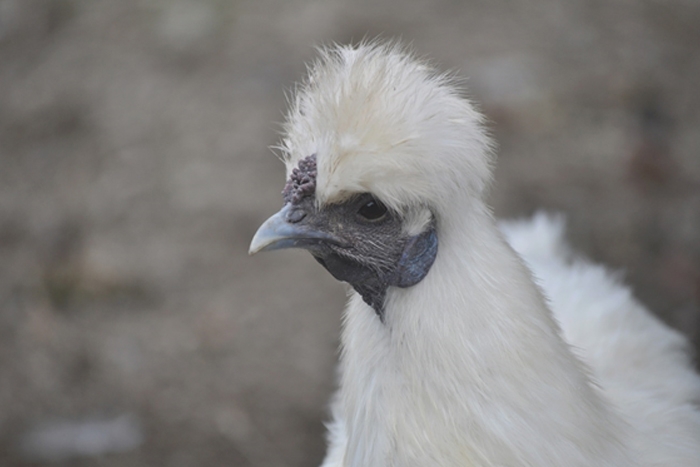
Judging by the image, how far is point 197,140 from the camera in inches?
248

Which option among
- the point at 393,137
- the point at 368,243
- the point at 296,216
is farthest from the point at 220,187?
the point at 393,137

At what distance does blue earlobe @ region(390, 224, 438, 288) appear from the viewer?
2127 mm

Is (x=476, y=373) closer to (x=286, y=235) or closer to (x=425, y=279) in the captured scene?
(x=425, y=279)

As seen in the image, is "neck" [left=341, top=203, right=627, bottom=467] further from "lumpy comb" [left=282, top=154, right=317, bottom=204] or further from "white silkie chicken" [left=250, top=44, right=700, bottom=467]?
"lumpy comb" [left=282, top=154, right=317, bottom=204]

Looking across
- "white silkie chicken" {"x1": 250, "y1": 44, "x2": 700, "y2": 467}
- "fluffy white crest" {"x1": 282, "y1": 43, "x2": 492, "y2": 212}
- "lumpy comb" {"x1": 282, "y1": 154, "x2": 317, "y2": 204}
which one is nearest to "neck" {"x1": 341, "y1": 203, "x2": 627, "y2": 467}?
"white silkie chicken" {"x1": 250, "y1": 44, "x2": 700, "y2": 467}

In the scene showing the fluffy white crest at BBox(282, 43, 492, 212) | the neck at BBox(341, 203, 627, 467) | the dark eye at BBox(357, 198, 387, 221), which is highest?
the fluffy white crest at BBox(282, 43, 492, 212)

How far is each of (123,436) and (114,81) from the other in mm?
3591

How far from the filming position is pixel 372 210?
213 centimetres

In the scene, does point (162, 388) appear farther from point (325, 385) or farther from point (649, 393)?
point (649, 393)

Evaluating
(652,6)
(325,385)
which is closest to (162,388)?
(325,385)

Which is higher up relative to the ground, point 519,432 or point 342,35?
point 342,35

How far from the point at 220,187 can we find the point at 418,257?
3971 mm

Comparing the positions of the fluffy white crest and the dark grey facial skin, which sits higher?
the fluffy white crest

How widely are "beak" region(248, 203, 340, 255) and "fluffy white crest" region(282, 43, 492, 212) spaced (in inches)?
3.7
